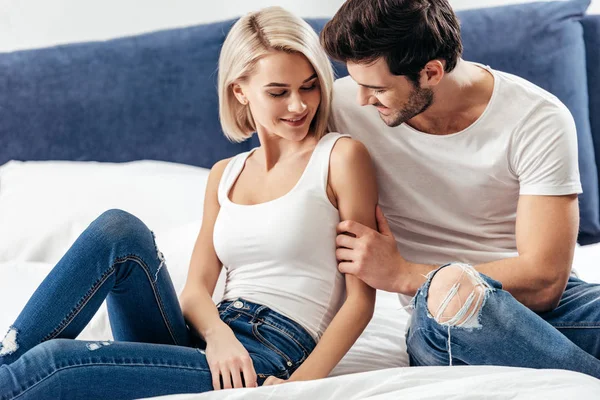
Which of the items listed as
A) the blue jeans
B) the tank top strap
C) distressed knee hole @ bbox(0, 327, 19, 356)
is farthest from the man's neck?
distressed knee hole @ bbox(0, 327, 19, 356)

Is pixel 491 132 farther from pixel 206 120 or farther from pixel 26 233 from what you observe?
pixel 26 233

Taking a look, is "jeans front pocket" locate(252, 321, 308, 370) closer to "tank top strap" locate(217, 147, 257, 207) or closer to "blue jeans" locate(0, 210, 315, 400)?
"blue jeans" locate(0, 210, 315, 400)

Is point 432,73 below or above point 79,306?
above

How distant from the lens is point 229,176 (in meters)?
1.66

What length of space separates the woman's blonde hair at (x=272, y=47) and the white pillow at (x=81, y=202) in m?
0.52

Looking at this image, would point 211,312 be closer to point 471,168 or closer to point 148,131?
point 471,168

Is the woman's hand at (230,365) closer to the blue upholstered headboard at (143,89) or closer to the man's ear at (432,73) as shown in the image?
the man's ear at (432,73)

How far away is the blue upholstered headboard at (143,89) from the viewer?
7.43 feet

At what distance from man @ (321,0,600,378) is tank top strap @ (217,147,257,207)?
0.74 feet

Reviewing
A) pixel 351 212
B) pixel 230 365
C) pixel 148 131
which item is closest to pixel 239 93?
pixel 351 212

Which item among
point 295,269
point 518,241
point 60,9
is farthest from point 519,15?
point 60,9

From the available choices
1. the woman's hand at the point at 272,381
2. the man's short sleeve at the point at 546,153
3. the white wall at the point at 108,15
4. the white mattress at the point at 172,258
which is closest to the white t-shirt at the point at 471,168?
the man's short sleeve at the point at 546,153

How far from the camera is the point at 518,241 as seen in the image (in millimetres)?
1469

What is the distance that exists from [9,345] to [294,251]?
0.53m
